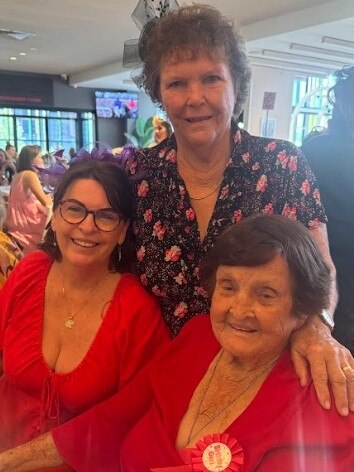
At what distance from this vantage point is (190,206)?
5.27ft

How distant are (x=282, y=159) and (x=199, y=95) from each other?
32cm

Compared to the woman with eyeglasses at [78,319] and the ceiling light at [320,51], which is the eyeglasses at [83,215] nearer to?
the woman with eyeglasses at [78,319]

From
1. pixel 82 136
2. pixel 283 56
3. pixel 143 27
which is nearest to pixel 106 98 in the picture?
pixel 82 136

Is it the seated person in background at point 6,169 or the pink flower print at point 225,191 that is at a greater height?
the pink flower print at point 225,191

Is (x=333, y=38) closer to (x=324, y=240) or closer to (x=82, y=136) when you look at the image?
(x=324, y=240)

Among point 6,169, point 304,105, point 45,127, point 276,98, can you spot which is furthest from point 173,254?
→ point 45,127

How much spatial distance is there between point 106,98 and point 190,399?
15.7 m

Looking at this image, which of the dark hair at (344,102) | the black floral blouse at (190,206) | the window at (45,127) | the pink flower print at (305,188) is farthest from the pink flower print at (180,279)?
the window at (45,127)

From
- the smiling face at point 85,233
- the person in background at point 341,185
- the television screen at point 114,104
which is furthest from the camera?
the television screen at point 114,104

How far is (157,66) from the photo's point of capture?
1.54 meters

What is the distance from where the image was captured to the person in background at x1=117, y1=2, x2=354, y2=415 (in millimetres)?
1480

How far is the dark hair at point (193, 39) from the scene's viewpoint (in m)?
1.47

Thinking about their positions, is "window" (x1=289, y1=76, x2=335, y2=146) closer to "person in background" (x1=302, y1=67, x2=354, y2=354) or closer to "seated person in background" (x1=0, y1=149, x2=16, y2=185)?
"seated person in background" (x1=0, y1=149, x2=16, y2=185)

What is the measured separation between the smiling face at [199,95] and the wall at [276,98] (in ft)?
27.0
